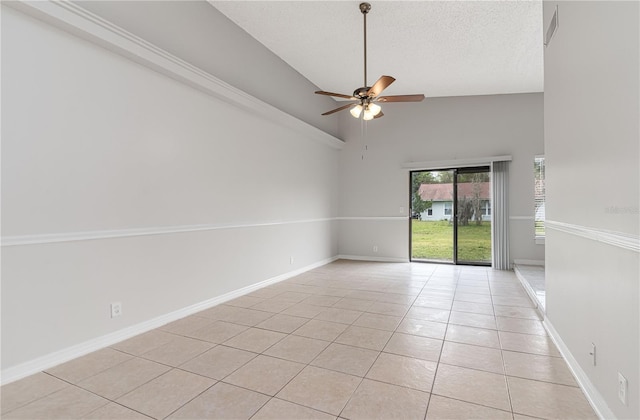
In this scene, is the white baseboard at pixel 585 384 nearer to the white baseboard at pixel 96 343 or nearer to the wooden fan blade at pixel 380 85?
the wooden fan blade at pixel 380 85

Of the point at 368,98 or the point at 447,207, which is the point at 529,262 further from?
the point at 368,98

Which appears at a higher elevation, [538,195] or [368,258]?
[538,195]

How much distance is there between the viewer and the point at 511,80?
5496 mm

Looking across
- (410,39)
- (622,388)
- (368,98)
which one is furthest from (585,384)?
(410,39)

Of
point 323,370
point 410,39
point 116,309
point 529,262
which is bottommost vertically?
point 323,370

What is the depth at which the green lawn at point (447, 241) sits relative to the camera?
6.39 metres

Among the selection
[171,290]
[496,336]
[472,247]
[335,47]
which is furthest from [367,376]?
[472,247]

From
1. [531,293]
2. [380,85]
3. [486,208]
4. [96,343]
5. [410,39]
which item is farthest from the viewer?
[486,208]

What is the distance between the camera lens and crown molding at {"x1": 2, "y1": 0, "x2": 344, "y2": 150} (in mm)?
2221

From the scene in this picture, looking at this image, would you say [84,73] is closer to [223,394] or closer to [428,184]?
[223,394]

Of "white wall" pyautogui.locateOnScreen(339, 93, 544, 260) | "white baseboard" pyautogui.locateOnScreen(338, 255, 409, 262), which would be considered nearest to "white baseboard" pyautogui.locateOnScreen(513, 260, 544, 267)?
"white wall" pyautogui.locateOnScreen(339, 93, 544, 260)

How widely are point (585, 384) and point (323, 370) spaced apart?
1685mm

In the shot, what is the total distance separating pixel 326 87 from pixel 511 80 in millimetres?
3365

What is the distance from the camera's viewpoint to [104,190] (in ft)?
8.71
